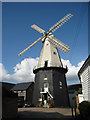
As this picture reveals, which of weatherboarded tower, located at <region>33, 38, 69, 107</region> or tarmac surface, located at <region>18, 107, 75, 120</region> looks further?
weatherboarded tower, located at <region>33, 38, 69, 107</region>

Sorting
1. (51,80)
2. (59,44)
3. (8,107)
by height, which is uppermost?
(59,44)

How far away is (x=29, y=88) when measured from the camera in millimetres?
32469

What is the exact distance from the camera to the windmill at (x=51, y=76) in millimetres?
20219

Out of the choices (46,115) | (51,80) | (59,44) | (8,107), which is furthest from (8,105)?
(59,44)

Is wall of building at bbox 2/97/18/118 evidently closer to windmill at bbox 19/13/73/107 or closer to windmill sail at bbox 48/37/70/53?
windmill at bbox 19/13/73/107

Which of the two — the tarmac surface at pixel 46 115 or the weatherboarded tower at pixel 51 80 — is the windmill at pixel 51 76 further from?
the tarmac surface at pixel 46 115

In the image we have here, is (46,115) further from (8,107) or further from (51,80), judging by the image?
(51,80)

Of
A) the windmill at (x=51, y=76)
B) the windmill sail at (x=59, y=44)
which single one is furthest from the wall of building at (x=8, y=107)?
the windmill sail at (x=59, y=44)

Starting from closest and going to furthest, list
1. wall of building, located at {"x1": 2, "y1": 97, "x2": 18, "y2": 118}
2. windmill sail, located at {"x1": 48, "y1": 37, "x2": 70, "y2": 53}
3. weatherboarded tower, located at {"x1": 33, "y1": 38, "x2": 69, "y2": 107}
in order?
wall of building, located at {"x1": 2, "y1": 97, "x2": 18, "y2": 118}
weatherboarded tower, located at {"x1": 33, "y1": 38, "x2": 69, "y2": 107}
windmill sail, located at {"x1": 48, "y1": 37, "x2": 70, "y2": 53}

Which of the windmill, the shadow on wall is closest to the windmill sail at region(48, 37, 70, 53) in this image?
the windmill

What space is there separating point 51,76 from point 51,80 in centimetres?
75

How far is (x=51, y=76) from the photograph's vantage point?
2112 centimetres

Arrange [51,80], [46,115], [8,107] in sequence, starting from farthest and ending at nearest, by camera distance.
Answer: [51,80], [46,115], [8,107]

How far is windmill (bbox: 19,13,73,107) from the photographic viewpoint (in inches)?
796
